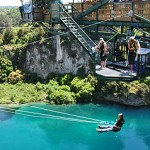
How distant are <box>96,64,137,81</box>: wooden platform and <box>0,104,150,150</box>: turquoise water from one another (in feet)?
27.3

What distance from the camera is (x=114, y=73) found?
12.5 meters

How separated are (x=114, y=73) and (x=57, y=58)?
15.9 meters

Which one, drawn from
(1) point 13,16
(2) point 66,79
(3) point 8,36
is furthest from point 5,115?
(1) point 13,16

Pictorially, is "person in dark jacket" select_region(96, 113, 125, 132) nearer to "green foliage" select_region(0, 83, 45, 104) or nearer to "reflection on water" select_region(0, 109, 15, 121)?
"reflection on water" select_region(0, 109, 15, 121)

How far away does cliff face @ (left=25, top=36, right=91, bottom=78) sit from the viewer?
26906 mm

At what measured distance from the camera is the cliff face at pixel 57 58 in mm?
26906

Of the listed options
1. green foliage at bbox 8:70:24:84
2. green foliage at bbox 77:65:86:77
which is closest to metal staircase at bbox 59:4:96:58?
green foliage at bbox 77:65:86:77

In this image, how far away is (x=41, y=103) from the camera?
2656cm

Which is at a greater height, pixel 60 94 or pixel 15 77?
pixel 15 77

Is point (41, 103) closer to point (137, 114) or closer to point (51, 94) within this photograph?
point (51, 94)

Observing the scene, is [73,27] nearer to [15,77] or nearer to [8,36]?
[15,77]

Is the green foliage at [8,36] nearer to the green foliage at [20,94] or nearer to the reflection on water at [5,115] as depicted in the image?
the green foliage at [20,94]

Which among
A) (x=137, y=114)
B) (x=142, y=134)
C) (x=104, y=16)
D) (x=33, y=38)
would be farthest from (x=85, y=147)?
(x=33, y=38)

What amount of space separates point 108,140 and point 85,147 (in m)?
1.68
